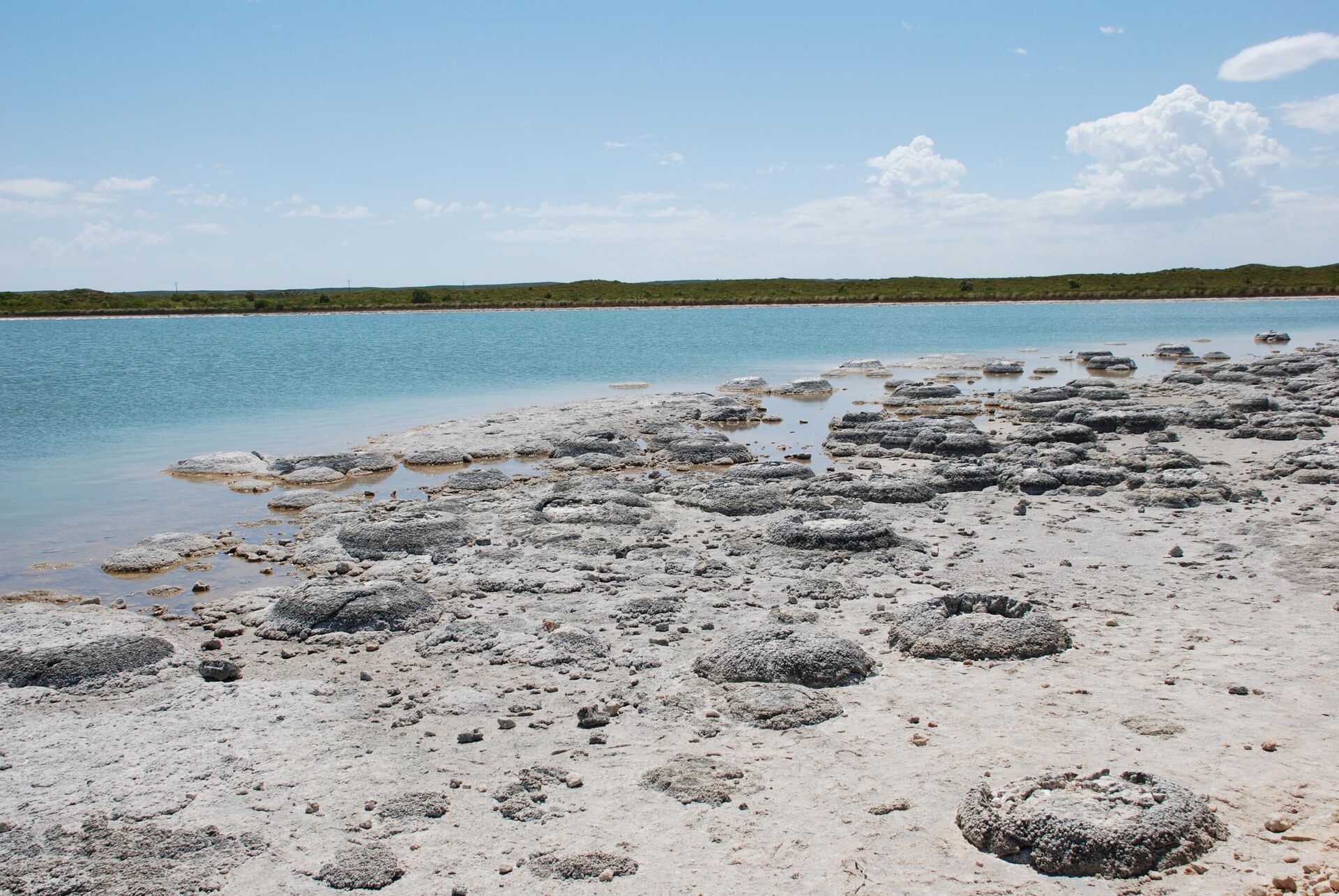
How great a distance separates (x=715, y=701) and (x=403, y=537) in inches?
237

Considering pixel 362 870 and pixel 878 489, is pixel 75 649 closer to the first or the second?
pixel 362 870

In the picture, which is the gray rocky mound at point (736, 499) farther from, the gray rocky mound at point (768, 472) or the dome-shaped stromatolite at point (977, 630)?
the dome-shaped stromatolite at point (977, 630)

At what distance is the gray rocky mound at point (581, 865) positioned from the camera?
16.7 feet

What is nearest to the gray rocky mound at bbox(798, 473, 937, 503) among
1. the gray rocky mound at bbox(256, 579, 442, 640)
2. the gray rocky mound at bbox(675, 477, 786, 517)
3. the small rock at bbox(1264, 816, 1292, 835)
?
the gray rocky mound at bbox(675, 477, 786, 517)

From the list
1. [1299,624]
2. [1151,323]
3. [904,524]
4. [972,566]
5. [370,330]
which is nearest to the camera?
[1299,624]

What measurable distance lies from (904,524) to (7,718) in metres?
9.89

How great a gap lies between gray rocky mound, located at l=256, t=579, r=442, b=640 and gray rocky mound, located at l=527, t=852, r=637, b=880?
4231 millimetres

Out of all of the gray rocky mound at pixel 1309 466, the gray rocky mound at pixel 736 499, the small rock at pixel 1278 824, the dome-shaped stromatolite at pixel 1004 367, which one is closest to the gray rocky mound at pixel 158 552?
the gray rocky mound at pixel 736 499

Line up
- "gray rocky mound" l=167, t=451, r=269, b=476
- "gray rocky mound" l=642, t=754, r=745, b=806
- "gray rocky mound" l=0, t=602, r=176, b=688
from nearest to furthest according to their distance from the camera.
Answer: "gray rocky mound" l=642, t=754, r=745, b=806 < "gray rocky mound" l=0, t=602, r=176, b=688 < "gray rocky mound" l=167, t=451, r=269, b=476

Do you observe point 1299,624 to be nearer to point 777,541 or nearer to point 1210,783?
point 1210,783

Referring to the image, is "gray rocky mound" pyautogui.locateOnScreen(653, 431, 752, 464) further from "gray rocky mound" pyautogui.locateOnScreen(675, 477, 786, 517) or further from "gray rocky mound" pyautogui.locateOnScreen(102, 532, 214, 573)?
"gray rocky mound" pyautogui.locateOnScreen(102, 532, 214, 573)

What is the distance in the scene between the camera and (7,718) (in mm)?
7262

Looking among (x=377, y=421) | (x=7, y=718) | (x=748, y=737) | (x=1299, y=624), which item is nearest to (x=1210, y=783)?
A: (x=748, y=737)

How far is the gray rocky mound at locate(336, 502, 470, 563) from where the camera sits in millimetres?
11688
